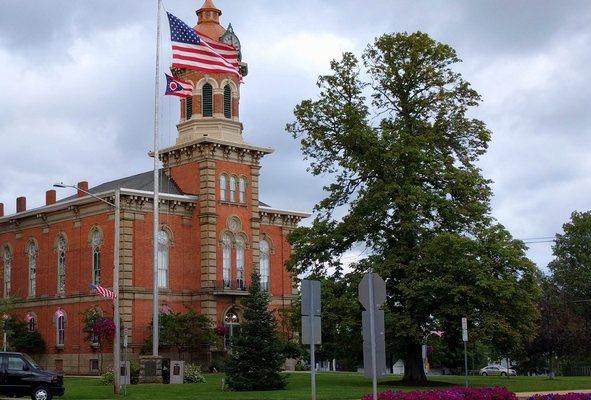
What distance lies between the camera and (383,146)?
1779 inches

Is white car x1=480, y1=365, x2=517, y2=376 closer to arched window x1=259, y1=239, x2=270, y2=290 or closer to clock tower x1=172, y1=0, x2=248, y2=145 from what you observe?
arched window x1=259, y1=239, x2=270, y2=290

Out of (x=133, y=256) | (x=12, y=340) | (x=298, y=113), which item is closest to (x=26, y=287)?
(x=12, y=340)

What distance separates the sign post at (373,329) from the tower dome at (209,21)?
55414 millimetres

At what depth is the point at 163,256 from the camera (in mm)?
67438

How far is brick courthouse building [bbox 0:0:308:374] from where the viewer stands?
6569 cm

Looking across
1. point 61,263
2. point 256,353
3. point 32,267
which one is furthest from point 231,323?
point 256,353

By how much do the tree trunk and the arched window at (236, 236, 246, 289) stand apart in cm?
2551

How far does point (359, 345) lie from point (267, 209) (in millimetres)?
30090

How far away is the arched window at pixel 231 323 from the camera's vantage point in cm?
6781

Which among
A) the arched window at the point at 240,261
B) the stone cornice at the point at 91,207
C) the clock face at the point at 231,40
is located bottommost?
the arched window at the point at 240,261

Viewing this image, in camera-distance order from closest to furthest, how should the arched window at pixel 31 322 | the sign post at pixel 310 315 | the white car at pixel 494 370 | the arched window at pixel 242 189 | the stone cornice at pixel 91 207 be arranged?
the sign post at pixel 310 315, the stone cornice at pixel 91 207, the arched window at pixel 242 189, the arched window at pixel 31 322, the white car at pixel 494 370

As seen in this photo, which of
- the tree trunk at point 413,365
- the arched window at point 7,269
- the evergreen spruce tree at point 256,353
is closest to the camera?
the evergreen spruce tree at point 256,353

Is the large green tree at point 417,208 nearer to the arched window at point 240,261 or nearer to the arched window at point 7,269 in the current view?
the arched window at point 240,261

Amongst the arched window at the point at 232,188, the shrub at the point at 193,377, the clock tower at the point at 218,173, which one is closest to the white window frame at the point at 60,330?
the clock tower at the point at 218,173
